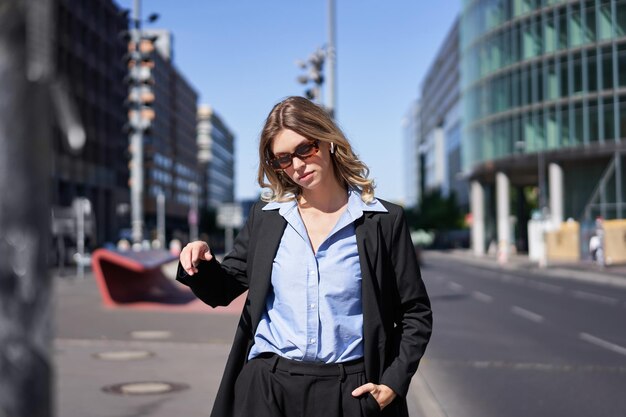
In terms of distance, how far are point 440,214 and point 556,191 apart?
167ft

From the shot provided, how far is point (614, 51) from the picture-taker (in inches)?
2077

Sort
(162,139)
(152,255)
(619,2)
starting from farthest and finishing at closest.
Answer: (162,139) → (619,2) → (152,255)

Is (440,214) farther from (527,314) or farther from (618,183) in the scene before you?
(527,314)

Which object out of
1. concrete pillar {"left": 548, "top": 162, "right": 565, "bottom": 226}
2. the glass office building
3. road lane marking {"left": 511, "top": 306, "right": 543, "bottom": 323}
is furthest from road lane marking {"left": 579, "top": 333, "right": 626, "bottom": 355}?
concrete pillar {"left": 548, "top": 162, "right": 565, "bottom": 226}

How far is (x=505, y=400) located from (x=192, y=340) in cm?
490

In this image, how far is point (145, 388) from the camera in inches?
301

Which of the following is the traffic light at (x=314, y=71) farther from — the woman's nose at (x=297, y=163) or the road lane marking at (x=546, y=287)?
the woman's nose at (x=297, y=163)

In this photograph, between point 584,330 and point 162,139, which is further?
point 162,139

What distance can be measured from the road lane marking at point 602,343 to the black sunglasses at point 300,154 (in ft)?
31.4

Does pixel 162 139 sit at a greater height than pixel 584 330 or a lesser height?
greater

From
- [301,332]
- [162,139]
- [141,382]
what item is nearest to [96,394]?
[141,382]

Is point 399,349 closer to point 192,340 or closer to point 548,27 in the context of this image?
point 192,340

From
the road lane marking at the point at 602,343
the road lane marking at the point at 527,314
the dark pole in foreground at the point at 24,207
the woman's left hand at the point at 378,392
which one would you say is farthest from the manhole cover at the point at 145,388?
the road lane marking at the point at 527,314

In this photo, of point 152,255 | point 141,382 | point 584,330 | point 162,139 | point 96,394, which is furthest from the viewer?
point 162,139
